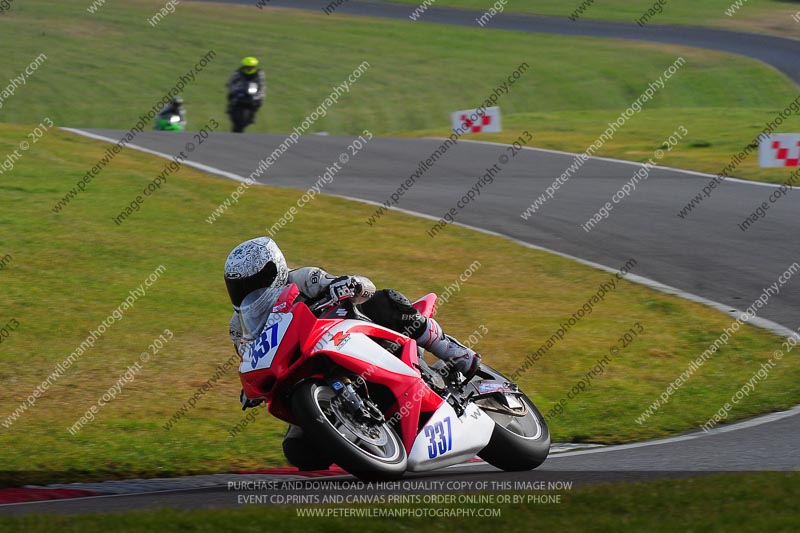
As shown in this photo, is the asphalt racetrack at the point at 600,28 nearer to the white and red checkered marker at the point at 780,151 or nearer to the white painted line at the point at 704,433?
the white and red checkered marker at the point at 780,151

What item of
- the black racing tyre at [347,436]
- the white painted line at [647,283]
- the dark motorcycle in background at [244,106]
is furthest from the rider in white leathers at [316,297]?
the dark motorcycle in background at [244,106]

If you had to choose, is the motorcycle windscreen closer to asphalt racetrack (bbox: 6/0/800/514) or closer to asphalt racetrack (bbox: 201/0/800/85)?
asphalt racetrack (bbox: 6/0/800/514)

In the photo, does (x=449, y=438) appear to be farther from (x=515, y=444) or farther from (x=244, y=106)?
(x=244, y=106)

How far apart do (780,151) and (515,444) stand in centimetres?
1327

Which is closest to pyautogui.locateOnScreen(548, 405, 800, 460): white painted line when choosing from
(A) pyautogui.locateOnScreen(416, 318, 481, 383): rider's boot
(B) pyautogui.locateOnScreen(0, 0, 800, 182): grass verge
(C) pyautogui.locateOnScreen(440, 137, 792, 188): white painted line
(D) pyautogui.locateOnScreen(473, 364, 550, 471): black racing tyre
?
(D) pyautogui.locateOnScreen(473, 364, 550, 471): black racing tyre

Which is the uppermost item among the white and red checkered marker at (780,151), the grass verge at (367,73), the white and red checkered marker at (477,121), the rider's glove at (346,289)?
the rider's glove at (346,289)

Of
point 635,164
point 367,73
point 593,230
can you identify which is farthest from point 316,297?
point 367,73

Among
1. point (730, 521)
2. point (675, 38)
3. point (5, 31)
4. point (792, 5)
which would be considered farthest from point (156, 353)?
point (792, 5)

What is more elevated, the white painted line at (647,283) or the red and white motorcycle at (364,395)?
the red and white motorcycle at (364,395)

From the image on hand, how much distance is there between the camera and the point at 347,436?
6512 millimetres

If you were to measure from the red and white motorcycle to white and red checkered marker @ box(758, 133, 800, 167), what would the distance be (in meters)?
12.9

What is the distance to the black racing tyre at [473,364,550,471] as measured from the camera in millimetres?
7464

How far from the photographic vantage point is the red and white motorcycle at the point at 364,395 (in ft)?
21.5

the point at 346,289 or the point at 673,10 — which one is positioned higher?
the point at 346,289
